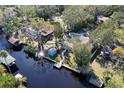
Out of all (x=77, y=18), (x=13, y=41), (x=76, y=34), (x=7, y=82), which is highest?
(x=77, y=18)

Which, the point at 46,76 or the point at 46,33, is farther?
the point at 46,33

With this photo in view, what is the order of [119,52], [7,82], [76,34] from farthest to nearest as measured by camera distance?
[76,34] < [119,52] < [7,82]

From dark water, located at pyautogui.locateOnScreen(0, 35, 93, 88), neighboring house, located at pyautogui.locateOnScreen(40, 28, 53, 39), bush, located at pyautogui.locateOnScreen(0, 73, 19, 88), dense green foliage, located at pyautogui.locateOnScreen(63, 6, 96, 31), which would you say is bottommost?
dark water, located at pyautogui.locateOnScreen(0, 35, 93, 88)

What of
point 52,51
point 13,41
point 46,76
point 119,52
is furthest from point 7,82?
point 119,52

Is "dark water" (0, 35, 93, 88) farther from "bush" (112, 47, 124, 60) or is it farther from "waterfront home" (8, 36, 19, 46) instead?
"bush" (112, 47, 124, 60)

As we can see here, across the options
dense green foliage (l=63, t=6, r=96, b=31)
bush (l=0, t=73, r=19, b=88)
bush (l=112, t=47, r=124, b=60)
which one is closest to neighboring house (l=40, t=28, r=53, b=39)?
dense green foliage (l=63, t=6, r=96, b=31)

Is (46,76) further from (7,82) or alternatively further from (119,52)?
(119,52)

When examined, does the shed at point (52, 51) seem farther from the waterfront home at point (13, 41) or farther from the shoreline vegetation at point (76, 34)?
the waterfront home at point (13, 41)

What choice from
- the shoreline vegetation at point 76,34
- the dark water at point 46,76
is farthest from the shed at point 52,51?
the dark water at point 46,76
